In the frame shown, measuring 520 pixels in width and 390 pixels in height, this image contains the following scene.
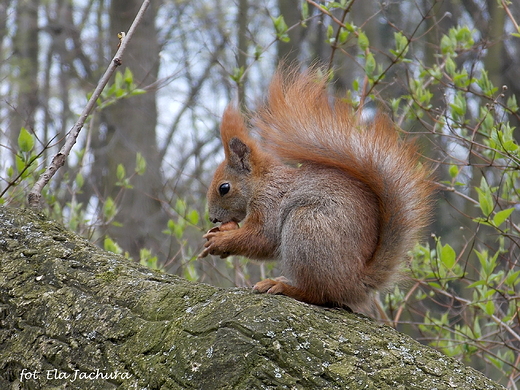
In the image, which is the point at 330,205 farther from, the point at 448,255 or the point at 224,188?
the point at 448,255

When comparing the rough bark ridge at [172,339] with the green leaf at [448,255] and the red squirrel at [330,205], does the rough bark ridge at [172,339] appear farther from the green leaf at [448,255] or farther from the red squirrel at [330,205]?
the green leaf at [448,255]

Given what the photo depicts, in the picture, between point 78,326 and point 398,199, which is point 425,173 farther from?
point 78,326

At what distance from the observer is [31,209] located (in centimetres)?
191

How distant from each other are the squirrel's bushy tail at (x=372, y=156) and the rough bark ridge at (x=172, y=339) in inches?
17.9

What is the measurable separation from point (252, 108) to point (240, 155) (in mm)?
208

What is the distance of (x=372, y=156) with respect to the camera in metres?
1.96

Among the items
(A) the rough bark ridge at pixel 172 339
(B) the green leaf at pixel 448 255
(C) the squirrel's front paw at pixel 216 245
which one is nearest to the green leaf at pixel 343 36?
(B) the green leaf at pixel 448 255

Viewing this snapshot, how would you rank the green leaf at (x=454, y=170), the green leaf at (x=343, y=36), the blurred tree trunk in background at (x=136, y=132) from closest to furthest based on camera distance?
1. the green leaf at (x=454, y=170)
2. the green leaf at (x=343, y=36)
3. the blurred tree trunk in background at (x=136, y=132)

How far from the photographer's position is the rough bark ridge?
1275mm

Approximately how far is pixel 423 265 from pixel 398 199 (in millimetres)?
1335

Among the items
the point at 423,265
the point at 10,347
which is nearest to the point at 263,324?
the point at 10,347

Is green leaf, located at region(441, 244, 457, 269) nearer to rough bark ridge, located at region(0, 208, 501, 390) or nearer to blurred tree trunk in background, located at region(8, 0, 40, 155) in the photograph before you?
rough bark ridge, located at region(0, 208, 501, 390)

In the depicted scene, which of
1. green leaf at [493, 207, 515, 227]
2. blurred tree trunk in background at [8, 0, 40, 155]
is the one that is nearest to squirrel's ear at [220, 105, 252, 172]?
green leaf at [493, 207, 515, 227]

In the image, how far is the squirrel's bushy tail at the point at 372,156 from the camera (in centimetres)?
196
